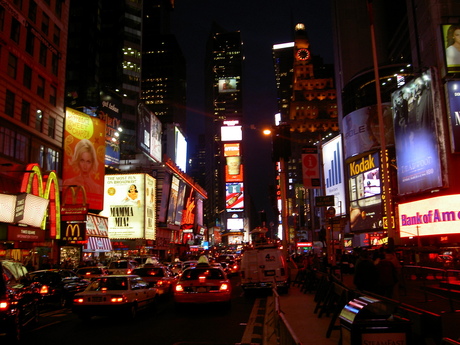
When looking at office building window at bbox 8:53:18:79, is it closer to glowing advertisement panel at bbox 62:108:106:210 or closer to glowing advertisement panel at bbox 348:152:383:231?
glowing advertisement panel at bbox 62:108:106:210

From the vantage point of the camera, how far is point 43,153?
37.2 metres

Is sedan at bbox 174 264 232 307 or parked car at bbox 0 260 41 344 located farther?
sedan at bbox 174 264 232 307

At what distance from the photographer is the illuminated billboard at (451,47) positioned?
42688 mm

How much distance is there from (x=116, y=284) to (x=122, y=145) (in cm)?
6862

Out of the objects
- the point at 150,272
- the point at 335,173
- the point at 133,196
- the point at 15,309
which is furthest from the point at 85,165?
the point at 335,173

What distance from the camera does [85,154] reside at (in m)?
43.3

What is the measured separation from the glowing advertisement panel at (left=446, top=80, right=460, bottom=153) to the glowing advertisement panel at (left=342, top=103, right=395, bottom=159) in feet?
70.8

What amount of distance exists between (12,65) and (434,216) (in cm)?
3906

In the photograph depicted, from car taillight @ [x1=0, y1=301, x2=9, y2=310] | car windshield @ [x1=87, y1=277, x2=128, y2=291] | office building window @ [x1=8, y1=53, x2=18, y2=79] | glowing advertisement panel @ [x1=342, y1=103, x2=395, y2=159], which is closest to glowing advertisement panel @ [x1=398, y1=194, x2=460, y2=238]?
glowing advertisement panel @ [x1=342, y1=103, x2=395, y2=159]

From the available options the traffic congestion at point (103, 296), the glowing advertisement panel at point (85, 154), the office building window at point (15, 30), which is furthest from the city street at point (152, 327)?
the glowing advertisement panel at point (85, 154)

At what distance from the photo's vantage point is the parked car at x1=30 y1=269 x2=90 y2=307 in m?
17.1

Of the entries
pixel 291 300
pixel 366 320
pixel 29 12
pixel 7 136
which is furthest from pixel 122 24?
pixel 366 320

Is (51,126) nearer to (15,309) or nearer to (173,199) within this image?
(15,309)

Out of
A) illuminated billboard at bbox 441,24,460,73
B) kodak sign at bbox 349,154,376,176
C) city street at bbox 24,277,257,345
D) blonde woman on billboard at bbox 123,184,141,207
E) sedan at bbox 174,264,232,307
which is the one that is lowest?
city street at bbox 24,277,257,345
